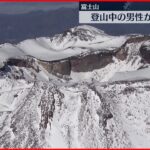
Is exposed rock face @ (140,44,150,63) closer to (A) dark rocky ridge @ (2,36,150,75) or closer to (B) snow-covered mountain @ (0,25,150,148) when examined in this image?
(A) dark rocky ridge @ (2,36,150,75)

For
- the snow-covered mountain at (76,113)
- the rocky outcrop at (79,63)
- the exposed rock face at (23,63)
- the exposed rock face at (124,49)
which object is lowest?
the snow-covered mountain at (76,113)

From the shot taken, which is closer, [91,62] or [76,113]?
[76,113]

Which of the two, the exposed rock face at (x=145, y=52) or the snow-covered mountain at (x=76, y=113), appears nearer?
the snow-covered mountain at (x=76, y=113)

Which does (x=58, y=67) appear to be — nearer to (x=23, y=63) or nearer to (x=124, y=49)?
(x=23, y=63)

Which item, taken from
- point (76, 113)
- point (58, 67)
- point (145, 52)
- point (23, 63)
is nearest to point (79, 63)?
point (58, 67)

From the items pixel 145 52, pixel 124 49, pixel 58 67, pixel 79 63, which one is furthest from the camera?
pixel 79 63

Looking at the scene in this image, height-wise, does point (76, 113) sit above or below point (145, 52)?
below

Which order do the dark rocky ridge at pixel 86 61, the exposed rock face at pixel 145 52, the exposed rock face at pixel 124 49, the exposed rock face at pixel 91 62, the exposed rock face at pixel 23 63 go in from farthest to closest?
the exposed rock face at pixel 91 62 < the dark rocky ridge at pixel 86 61 < the exposed rock face at pixel 124 49 < the exposed rock face at pixel 145 52 < the exposed rock face at pixel 23 63

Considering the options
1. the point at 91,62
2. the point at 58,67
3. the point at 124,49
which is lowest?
the point at 58,67

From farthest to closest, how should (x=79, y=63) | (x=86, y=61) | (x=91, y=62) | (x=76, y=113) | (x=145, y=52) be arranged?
1. (x=79, y=63)
2. (x=86, y=61)
3. (x=91, y=62)
4. (x=145, y=52)
5. (x=76, y=113)

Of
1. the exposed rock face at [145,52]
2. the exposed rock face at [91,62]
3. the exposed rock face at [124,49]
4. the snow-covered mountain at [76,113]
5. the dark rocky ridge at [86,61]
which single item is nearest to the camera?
the snow-covered mountain at [76,113]

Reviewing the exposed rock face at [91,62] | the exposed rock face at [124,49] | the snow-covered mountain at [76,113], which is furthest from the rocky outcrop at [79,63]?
the snow-covered mountain at [76,113]

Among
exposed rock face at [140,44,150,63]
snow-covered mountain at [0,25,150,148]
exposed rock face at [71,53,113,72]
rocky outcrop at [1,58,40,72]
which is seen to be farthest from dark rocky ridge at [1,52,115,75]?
snow-covered mountain at [0,25,150,148]

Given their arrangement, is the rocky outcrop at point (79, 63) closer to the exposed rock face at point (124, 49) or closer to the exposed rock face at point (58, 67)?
the exposed rock face at point (58, 67)
